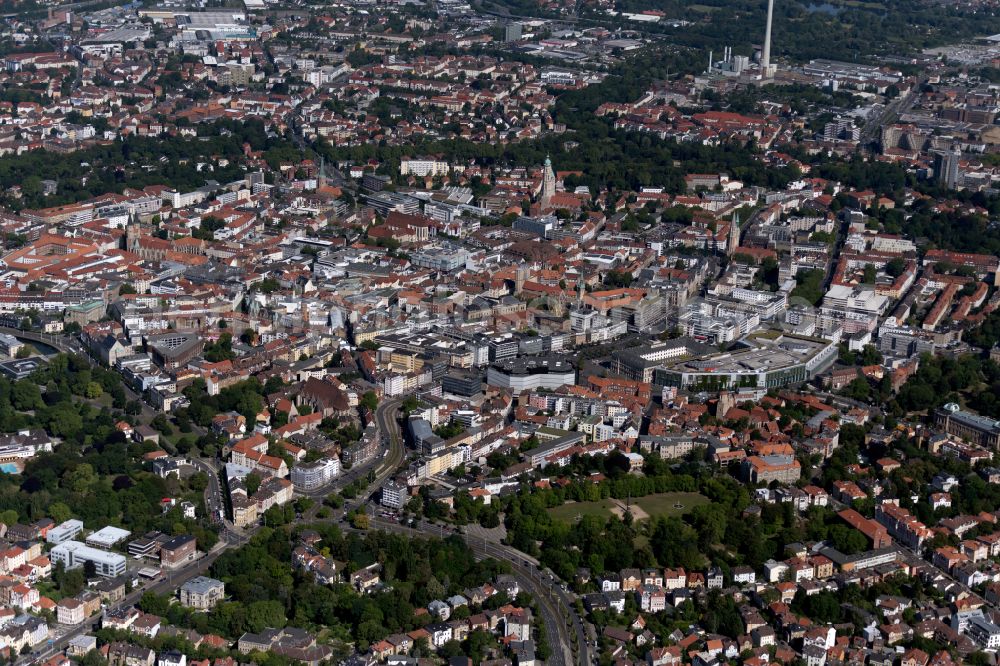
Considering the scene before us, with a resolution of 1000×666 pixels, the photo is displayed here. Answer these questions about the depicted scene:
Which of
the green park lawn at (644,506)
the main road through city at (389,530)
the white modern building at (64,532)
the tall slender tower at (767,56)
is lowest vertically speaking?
the tall slender tower at (767,56)

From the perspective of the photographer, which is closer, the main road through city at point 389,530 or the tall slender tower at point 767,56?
the main road through city at point 389,530

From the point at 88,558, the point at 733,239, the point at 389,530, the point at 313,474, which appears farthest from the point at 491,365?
the point at 733,239

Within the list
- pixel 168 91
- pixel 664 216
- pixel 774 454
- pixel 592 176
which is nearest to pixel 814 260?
pixel 664 216

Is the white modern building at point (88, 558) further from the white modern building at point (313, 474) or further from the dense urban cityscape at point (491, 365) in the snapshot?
the white modern building at point (313, 474)

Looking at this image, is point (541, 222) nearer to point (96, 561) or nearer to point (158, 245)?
point (158, 245)

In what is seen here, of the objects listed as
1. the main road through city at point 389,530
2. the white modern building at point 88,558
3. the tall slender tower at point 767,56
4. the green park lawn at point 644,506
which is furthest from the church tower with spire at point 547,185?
the white modern building at point 88,558

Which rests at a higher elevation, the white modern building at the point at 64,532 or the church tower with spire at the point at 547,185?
the white modern building at the point at 64,532

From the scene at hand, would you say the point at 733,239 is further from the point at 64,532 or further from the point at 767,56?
the point at 767,56

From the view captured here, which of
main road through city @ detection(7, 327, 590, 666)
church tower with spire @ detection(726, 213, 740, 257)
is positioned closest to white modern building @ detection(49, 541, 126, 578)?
main road through city @ detection(7, 327, 590, 666)

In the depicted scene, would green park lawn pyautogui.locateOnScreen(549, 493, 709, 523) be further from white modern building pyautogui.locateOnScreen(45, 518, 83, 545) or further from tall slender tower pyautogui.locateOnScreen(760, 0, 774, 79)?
tall slender tower pyautogui.locateOnScreen(760, 0, 774, 79)

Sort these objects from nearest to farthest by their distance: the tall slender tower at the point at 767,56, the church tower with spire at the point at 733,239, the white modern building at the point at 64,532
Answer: the white modern building at the point at 64,532
the church tower with spire at the point at 733,239
the tall slender tower at the point at 767,56

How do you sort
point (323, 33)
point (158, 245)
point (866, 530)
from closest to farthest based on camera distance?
point (866, 530)
point (158, 245)
point (323, 33)
